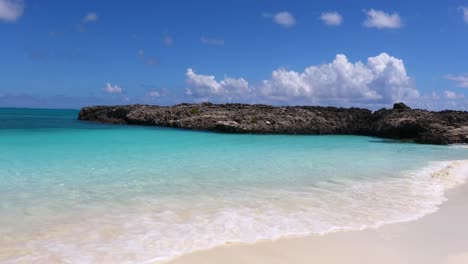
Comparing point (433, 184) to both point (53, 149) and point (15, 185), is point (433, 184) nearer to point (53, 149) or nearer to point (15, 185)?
point (15, 185)

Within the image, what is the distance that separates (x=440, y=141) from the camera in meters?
28.5

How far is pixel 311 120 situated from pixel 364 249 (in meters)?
33.0

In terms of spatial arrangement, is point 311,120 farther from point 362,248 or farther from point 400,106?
point 362,248

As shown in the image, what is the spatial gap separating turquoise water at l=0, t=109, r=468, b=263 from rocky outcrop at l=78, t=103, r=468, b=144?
16403 mm

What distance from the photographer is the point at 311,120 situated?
3853 centimetres

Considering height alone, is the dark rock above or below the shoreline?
above

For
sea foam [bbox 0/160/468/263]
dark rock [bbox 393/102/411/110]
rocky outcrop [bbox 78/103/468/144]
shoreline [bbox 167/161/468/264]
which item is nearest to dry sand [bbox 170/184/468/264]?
shoreline [bbox 167/161/468/264]

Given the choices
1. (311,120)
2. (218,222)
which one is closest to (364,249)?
(218,222)

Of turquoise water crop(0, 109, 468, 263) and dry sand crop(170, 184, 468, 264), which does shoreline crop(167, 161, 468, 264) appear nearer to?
dry sand crop(170, 184, 468, 264)

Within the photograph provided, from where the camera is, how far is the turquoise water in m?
6.36

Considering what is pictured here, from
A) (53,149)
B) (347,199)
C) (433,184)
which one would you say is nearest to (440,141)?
(433,184)

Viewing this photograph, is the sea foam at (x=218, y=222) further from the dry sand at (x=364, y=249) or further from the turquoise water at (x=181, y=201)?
the dry sand at (x=364, y=249)

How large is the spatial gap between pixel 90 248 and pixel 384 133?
33.2 metres

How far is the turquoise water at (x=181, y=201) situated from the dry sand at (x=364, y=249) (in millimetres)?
362
